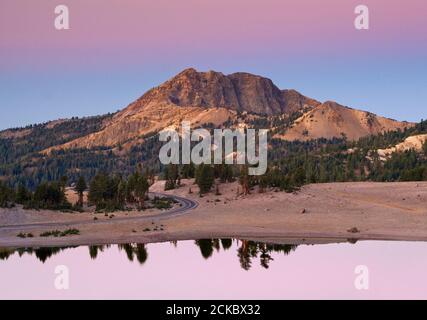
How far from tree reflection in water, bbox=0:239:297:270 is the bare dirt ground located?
2.71 metres

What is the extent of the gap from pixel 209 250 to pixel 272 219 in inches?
839

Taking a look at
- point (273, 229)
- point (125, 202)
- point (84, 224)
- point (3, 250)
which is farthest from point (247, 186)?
point (3, 250)

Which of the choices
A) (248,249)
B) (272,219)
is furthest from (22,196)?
(248,249)

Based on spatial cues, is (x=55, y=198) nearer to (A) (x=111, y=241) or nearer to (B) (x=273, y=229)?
(A) (x=111, y=241)

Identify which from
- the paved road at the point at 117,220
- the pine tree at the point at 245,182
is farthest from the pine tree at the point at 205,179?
the paved road at the point at 117,220

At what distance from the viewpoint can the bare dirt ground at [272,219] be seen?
72.4 metres

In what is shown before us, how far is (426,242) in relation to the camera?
68.4 meters

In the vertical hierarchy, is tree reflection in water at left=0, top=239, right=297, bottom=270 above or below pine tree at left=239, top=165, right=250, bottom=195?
below

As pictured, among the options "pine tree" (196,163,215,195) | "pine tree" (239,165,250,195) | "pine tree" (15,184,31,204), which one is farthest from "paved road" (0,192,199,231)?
"pine tree" (196,163,215,195)

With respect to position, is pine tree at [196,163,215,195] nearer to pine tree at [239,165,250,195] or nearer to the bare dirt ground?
the bare dirt ground

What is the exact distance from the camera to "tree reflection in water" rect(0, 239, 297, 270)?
60.9 m

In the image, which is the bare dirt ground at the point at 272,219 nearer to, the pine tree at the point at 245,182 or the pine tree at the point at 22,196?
the pine tree at the point at 245,182

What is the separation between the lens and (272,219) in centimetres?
8506

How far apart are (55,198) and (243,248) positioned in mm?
44049
